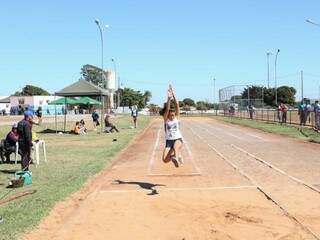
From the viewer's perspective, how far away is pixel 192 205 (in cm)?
1108

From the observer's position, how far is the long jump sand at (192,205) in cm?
901

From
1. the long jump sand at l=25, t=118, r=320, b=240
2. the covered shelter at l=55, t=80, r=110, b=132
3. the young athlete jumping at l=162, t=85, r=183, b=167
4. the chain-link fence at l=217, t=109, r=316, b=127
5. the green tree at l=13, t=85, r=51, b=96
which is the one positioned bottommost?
the long jump sand at l=25, t=118, r=320, b=240

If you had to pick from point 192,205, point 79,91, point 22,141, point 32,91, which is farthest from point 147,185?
point 32,91

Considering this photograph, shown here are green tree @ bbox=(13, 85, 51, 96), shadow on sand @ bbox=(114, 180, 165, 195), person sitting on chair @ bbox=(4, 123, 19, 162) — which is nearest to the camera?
shadow on sand @ bbox=(114, 180, 165, 195)

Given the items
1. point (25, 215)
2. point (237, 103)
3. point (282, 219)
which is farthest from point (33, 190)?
point (237, 103)

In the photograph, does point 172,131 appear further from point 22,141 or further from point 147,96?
point 147,96

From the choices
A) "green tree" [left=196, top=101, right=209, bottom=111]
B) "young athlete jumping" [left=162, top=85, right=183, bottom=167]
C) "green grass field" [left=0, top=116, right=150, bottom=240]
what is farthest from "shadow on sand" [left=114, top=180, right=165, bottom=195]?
"green tree" [left=196, top=101, right=209, bottom=111]

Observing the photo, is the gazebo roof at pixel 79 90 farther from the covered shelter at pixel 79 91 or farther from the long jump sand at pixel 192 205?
the long jump sand at pixel 192 205

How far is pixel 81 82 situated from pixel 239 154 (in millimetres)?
25373

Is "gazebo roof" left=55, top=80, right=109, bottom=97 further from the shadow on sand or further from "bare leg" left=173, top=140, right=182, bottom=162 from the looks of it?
"bare leg" left=173, top=140, right=182, bottom=162

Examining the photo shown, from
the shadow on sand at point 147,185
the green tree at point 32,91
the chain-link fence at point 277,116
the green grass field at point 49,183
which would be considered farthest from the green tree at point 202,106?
the shadow on sand at point 147,185

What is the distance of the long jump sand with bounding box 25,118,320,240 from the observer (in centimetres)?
901

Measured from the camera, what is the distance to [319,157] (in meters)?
20.2

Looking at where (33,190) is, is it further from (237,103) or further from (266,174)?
(237,103)
